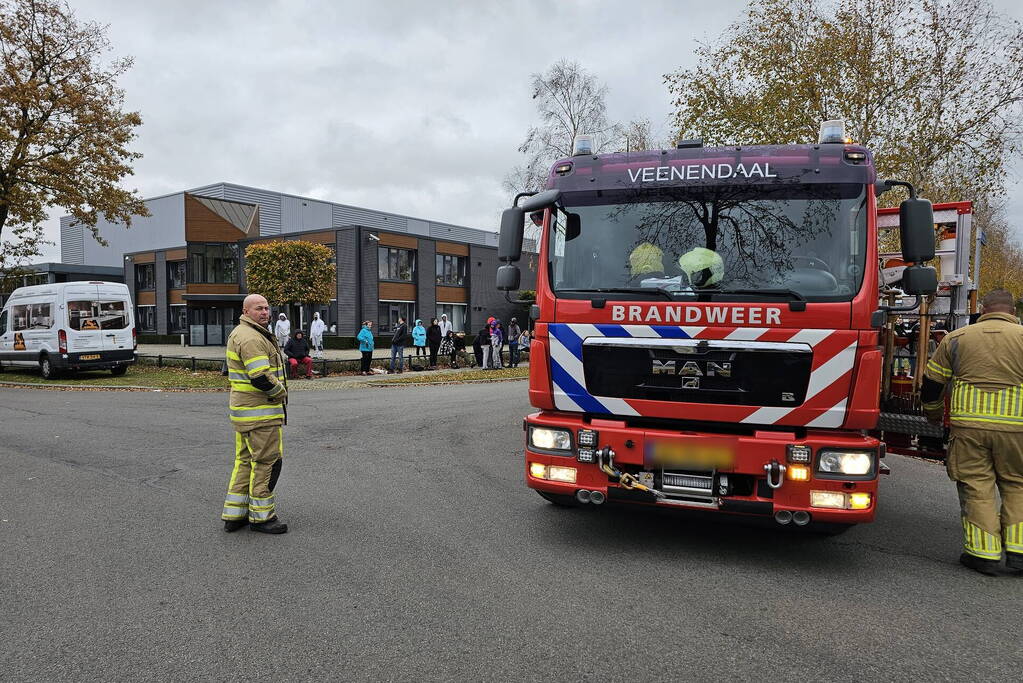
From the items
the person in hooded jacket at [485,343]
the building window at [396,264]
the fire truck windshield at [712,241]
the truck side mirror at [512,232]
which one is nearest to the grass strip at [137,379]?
the person in hooded jacket at [485,343]

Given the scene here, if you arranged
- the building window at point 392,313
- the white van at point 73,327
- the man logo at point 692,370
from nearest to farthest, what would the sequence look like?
the man logo at point 692,370, the white van at point 73,327, the building window at point 392,313

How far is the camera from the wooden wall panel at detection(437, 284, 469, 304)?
3928 cm

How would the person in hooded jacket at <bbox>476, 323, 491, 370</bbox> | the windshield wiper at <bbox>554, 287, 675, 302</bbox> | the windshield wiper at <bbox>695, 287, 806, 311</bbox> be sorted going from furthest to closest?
1. the person in hooded jacket at <bbox>476, 323, 491, 370</bbox>
2. the windshield wiper at <bbox>554, 287, 675, 302</bbox>
3. the windshield wiper at <bbox>695, 287, 806, 311</bbox>

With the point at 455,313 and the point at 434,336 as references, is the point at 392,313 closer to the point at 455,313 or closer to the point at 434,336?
the point at 455,313

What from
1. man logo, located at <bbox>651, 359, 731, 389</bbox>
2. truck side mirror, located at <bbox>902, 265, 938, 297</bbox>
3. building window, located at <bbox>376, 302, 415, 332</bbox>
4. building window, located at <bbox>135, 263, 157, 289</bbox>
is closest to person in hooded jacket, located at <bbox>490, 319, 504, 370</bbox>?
building window, located at <bbox>376, 302, 415, 332</bbox>

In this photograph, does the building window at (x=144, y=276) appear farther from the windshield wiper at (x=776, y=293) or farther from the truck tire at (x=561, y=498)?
the windshield wiper at (x=776, y=293)

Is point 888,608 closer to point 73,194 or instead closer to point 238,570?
point 238,570

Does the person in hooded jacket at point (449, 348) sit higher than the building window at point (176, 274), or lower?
lower

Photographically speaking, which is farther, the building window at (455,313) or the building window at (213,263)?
the building window at (455,313)

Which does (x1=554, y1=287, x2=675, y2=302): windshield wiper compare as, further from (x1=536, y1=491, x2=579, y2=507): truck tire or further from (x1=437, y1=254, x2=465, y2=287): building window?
(x1=437, y1=254, x2=465, y2=287): building window

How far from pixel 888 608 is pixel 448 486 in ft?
12.6

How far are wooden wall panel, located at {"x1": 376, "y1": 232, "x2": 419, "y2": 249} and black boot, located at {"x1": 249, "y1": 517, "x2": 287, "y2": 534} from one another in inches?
1214

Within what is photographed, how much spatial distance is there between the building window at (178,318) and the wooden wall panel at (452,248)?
16762mm

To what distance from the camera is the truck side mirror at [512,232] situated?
5027 mm
